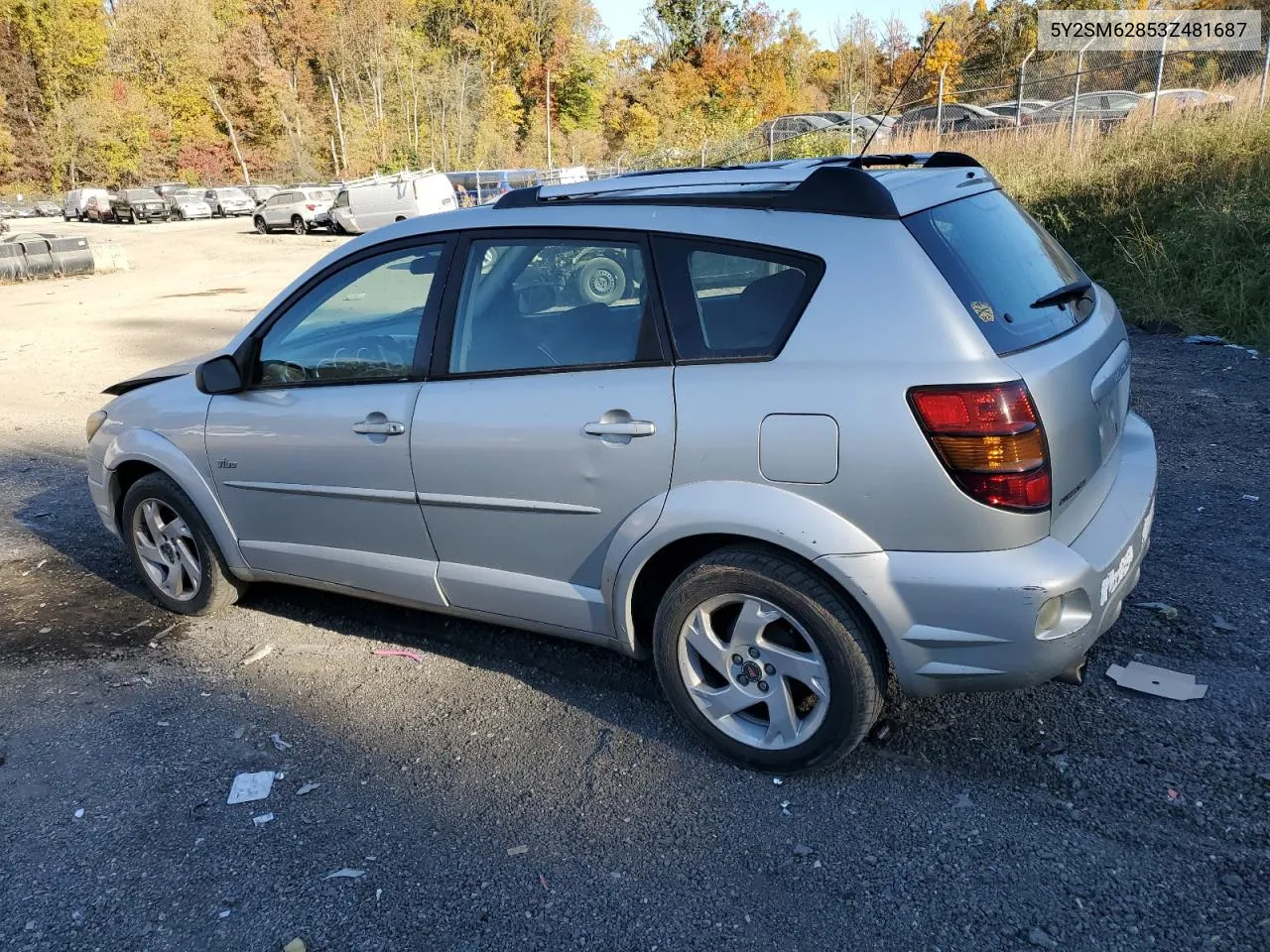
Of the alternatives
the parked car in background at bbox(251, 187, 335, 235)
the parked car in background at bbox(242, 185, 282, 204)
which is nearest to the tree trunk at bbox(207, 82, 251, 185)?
the parked car in background at bbox(242, 185, 282, 204)

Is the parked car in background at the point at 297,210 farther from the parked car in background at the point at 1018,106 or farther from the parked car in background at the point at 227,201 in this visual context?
the parked car in background at the point at 1018,106

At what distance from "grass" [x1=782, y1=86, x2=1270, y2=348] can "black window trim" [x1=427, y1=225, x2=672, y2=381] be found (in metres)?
7.45

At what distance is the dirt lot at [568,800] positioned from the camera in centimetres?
250

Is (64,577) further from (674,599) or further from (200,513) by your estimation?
(674,599)

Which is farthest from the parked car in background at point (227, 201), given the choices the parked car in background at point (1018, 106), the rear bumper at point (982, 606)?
the rear bumper at point (982, 606)

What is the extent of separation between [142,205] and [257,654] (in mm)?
50393

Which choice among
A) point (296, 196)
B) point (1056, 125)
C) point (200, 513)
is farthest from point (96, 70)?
point (200, 513)

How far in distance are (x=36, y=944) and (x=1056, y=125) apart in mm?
15248

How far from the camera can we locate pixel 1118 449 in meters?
3.24

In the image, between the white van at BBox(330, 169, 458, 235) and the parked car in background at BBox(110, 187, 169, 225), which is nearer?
the white van at BBox(330, 169, 458, 235)

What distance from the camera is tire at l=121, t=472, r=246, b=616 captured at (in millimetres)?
4297

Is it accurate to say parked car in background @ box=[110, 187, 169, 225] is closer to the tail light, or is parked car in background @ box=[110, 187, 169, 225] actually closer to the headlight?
the headlight

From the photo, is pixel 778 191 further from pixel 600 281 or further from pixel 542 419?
pixel 542 419

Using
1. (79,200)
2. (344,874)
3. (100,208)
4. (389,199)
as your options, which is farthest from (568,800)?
(79,200)
